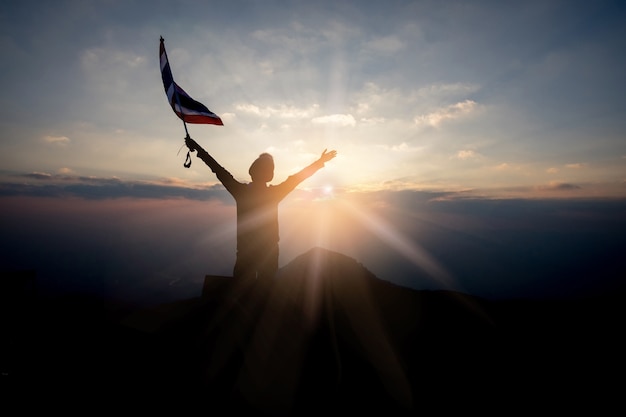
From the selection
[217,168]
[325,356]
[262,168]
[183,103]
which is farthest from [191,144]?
[325,356]

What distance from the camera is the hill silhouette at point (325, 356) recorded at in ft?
13.7

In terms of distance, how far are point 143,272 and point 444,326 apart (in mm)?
181949

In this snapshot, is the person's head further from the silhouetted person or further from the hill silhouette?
the hill silhouette

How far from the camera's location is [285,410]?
387cm

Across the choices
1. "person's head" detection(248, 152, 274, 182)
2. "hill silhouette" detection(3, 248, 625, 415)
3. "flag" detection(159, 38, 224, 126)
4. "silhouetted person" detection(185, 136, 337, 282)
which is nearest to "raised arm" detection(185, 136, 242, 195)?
"silhouetted person" detection(185, 136, 337, 282)

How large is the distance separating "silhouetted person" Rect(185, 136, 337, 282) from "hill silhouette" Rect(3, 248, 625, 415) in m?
0.40

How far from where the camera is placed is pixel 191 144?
18.9 ft

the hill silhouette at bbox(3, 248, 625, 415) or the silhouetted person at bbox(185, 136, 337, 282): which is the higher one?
the silhouetted person at bbox(185, 136, 337, 282)

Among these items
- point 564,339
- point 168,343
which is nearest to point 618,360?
point 564,339

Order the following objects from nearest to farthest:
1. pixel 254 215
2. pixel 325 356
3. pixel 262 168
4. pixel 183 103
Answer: pixel 325 356, pixel 262 168, pixel 254 215, pixel 183 103

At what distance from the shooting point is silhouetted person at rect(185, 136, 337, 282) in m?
5.73

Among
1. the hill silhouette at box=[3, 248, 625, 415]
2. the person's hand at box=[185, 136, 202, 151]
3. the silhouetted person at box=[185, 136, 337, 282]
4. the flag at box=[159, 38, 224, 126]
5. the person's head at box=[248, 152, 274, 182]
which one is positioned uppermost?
the flag at box=[159, 38, 224, 126]

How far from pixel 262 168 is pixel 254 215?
951 mm

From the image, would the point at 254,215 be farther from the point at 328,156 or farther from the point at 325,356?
the point at 325,356
